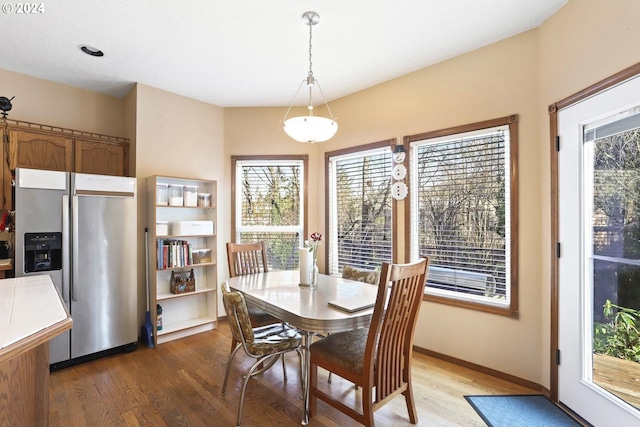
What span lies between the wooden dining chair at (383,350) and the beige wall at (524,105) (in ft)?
3.45

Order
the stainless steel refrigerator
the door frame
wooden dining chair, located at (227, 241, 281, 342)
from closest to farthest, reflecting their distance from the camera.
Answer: the door frame → the stainless steel refrigerator → wooden dining chair, located at (227, 241, 281, 342)

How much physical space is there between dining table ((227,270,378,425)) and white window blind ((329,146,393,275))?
0.93 meters

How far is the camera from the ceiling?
215 cm

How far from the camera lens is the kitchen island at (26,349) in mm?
971

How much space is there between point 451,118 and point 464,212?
2.89 feet

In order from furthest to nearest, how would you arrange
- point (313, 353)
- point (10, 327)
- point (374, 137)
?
point (374, 137)
point (313, 353)
point (10, 327)

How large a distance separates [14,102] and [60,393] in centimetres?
286

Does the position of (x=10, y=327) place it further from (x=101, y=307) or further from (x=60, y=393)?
(x=101, y=307)

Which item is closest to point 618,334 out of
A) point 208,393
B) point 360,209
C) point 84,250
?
point 360,209

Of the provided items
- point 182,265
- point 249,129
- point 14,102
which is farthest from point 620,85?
point 14,102

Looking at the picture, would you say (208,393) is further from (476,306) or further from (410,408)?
(476,306)

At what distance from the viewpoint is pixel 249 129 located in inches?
159

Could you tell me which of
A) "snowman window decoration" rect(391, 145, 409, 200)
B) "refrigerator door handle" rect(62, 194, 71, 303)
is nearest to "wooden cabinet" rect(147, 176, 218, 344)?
"refrigerator door handle" rect(62, 194, 71, 303)

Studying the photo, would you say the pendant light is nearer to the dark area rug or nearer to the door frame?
the door frame
